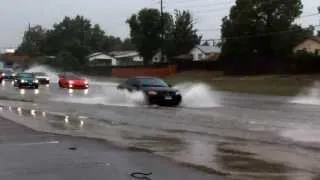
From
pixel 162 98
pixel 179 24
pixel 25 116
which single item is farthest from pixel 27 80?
pixel 179 24

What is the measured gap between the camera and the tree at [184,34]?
113 meters

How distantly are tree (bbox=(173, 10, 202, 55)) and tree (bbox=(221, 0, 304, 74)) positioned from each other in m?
27.7

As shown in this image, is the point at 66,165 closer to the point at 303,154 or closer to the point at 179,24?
the point at 303,154

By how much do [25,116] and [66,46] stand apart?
124 metres

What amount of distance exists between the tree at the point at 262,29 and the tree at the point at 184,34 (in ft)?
90.7

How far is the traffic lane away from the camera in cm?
1121

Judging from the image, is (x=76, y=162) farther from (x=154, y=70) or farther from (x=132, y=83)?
(x=154, y=70)

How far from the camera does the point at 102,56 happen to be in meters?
170

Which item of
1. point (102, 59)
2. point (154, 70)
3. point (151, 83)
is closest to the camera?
point (151, 83)

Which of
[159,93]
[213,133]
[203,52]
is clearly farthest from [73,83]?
[203,52]

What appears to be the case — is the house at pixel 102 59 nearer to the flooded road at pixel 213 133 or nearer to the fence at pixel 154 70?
the fence at pixel 154 70

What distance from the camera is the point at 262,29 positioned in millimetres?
79688

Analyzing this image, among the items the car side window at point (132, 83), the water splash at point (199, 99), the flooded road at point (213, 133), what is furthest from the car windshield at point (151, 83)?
the flooded road at point (213, 133)

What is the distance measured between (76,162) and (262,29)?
6869cm
